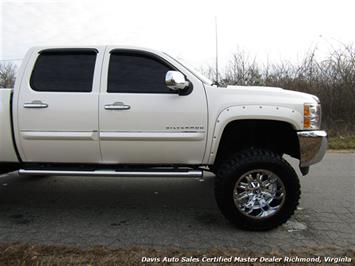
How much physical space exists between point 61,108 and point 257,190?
236cm

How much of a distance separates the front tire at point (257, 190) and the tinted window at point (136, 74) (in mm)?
1184

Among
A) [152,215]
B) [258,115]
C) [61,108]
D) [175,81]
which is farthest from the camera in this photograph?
[152,215]

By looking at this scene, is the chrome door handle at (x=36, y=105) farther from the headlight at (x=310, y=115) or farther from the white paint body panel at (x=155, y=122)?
the headlight at (x=310, y=115)

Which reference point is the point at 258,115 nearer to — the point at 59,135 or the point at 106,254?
the point at 106,254

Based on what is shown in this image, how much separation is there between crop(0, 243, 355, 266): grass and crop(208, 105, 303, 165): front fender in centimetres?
129

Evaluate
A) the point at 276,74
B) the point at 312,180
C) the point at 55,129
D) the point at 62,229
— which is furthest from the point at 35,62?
the point at 276,74

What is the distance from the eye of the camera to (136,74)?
393 cm

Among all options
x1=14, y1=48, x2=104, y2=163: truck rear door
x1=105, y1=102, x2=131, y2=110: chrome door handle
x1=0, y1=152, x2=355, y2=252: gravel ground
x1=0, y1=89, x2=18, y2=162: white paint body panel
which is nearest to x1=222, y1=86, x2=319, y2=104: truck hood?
x1=105, y1=102, x2=131, y2=110: chrome door handle

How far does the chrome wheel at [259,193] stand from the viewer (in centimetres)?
370

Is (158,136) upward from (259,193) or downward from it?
upward

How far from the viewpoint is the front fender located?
3.70 m

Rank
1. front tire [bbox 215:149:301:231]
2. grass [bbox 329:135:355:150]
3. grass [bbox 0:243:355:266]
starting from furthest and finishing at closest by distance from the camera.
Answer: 1. grass [bbox 329:135:355:150]
2. front tire [bbox 215:149:301:231]
3. grass [bbox 0:243:355:266]

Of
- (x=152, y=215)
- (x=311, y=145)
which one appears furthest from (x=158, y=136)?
(x=311, y=145)

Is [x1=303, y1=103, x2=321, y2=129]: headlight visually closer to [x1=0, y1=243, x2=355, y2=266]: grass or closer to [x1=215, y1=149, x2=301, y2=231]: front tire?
[x1=215, y1=149, x2=301, y2=231]: front tire
